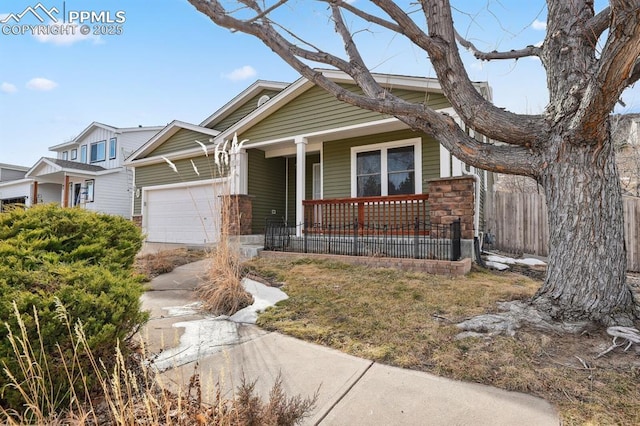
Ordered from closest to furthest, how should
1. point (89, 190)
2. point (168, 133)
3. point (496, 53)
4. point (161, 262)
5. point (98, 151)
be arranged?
point (496, 53) < point (161, 262) < point (168, 133) < point (89, 190) < point (98, 151)

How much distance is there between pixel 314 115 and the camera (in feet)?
29.3

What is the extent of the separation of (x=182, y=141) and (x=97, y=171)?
8.96 meters

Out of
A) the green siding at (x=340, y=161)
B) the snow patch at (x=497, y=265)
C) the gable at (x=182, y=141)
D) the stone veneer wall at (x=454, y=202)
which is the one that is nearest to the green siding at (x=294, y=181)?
the green siding at (x=340, y=161)

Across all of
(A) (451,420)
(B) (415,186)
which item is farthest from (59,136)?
(A) (451,420)

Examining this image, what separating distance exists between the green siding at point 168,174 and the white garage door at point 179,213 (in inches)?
13.2

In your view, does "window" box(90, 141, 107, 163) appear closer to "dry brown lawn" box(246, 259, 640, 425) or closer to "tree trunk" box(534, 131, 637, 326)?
"dry brown lawn" box(246, 259, 640, 425)

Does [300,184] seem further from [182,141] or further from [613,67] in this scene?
[613,67]

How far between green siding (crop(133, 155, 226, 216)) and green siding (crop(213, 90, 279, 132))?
2.50m

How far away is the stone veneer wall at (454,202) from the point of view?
6.37 m

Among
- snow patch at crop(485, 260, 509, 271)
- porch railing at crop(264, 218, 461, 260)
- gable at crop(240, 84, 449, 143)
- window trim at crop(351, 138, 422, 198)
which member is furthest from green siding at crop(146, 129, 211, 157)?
snow patch at crop(485, 260, 509, 271)

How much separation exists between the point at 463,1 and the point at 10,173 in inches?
1303

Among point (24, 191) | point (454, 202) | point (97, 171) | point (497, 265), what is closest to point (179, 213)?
point (97, 171)

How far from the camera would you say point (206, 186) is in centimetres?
1107

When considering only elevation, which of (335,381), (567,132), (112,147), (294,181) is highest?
(112,147)
